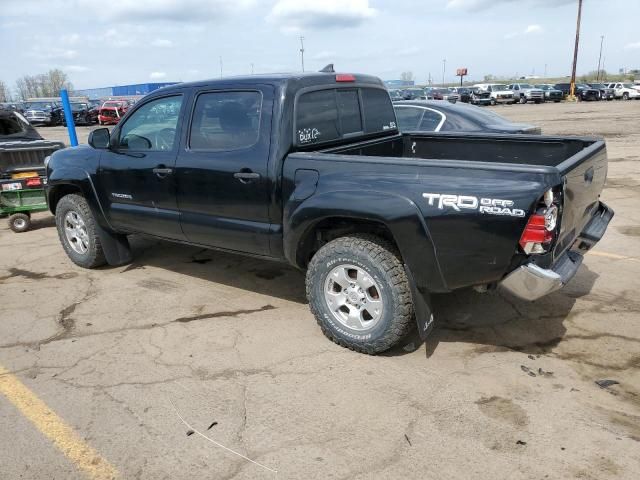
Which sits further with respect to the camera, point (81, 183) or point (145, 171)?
point (81, 183)

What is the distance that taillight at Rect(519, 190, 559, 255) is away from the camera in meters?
2.92

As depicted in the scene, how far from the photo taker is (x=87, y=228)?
5.53 m

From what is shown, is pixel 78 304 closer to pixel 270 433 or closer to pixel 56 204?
pixel 56 204

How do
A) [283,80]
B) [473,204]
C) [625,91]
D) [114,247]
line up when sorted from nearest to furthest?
[473,204] → [283,80] → [114,247] → [625,91]

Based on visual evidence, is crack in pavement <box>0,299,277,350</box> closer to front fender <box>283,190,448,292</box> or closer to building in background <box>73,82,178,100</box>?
front fender <box>283,190,448,292</box>

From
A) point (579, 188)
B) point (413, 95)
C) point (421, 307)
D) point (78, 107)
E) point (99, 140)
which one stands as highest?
point (99, 140)

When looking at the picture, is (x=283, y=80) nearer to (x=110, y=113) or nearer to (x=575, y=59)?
(x=110, y=113)

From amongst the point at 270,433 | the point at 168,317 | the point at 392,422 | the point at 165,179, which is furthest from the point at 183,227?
the point at 392,422

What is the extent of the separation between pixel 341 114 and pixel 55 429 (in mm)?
3056

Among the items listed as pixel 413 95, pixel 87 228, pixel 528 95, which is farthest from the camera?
pixel 413 95

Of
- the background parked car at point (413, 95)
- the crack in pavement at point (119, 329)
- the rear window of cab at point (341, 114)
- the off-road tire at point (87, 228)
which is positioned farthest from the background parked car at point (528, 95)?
the crack in pavement at point (119, 329)

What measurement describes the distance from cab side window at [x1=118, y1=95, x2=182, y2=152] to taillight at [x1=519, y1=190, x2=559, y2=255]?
9.70 feet

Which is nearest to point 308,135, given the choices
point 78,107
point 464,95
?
point 78,107

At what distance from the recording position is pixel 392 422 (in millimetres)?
2986
